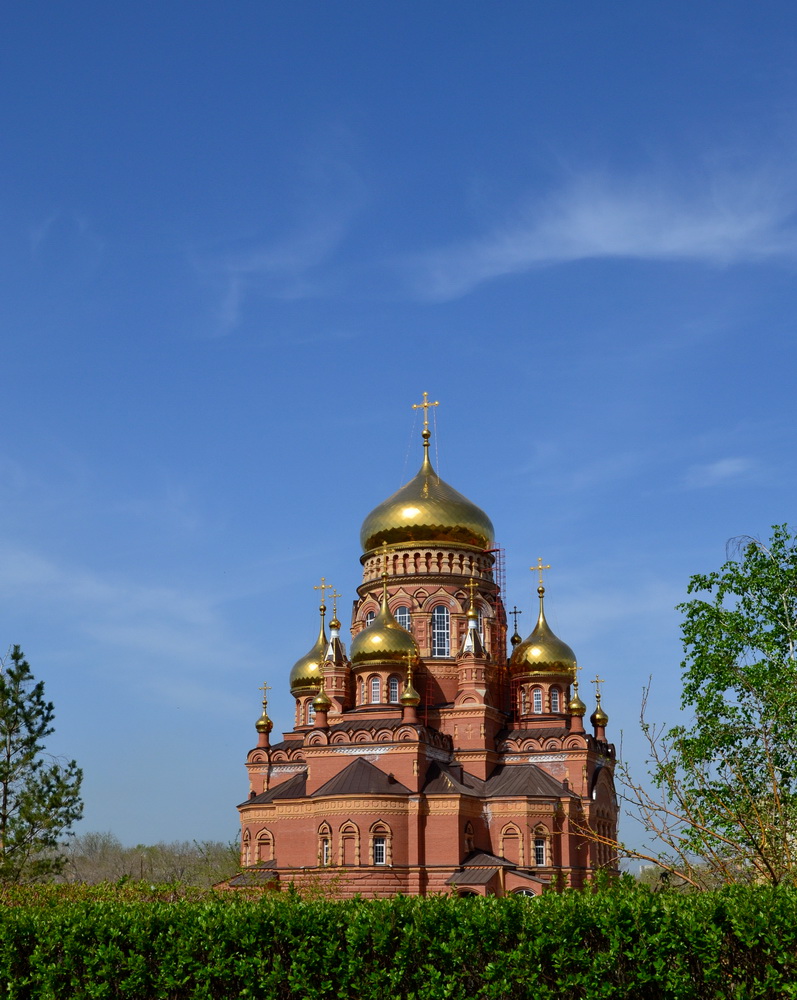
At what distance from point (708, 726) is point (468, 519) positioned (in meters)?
23.0

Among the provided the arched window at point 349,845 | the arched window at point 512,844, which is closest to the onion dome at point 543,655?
the arched window at point 512,844

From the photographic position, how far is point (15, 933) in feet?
45.8

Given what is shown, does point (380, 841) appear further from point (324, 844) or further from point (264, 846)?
point (264, 846)

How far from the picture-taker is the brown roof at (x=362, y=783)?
34562 mm

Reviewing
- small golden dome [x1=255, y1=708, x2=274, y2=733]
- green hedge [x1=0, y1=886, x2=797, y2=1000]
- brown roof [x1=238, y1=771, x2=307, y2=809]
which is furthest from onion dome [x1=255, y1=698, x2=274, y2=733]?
green hedge [x1=0, y1=886, x2=797, y2=1000]

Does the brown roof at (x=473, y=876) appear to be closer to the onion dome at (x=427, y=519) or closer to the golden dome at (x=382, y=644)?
the golden dome at (x=382, y=644)

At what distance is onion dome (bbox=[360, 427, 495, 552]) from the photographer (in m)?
42.7

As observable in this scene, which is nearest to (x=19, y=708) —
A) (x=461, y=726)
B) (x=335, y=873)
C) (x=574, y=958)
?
(x=335, y=873)

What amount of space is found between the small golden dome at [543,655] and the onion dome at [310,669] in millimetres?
7959

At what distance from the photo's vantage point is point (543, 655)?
4234cm

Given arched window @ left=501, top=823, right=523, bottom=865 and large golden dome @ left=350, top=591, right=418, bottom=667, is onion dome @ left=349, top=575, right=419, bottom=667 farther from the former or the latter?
arched window @ left=501, top=823, right=523, bottom=865

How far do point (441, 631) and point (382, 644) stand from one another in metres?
3.41

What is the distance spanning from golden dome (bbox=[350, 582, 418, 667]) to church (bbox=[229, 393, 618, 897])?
6 cm

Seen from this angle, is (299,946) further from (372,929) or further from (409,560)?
(409,560)
